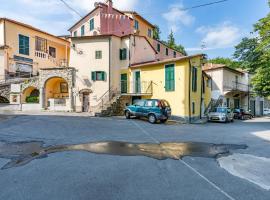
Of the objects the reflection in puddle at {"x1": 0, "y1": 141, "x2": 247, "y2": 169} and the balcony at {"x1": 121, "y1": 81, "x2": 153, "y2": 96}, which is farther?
the balcony at {"x1": 121, "y1": 81, "x2": 153, "y2": 96}

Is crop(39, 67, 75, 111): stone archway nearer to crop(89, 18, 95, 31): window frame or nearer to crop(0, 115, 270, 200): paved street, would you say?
crop(89, 18, 95, 31): window frame

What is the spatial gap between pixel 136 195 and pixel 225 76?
2909cm

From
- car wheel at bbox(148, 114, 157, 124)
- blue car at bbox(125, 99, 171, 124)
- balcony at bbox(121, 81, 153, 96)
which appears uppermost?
balcony at bbox(121, 81, 153, 96)

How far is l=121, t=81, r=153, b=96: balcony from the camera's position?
71.4 feet

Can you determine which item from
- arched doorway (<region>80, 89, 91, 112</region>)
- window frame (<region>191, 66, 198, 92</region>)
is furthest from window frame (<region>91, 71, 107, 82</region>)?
window frame (<region>191, 66, 198, 92</region>)

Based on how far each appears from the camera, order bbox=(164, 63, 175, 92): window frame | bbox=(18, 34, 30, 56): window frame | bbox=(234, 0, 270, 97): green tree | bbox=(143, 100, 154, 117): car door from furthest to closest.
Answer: bbox=(18, 34, 30, 56): window frame, bbox=(164, 63, 175, 92): window frame, bbox=(234, 0, 270, 97): green tree, bbox=(143, 100, 154, 117): car door

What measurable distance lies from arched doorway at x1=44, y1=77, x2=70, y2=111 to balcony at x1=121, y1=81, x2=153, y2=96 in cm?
618

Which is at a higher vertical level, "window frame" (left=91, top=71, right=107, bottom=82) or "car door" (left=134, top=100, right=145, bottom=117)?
"window frame" (left=91, top=71, right=107, bottom=82)

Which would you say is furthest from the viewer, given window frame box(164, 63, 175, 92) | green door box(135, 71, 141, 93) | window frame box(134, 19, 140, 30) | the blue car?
window frame box(134, 19, 140, 30)

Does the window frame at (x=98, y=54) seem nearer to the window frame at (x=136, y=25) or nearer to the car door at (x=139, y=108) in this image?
the car door at (x=139, y=108)

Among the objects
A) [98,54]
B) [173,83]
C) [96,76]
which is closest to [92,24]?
[98,54]

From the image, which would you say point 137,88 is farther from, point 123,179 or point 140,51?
point 123,179

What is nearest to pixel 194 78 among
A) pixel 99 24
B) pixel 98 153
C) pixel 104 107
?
pixel 104 107

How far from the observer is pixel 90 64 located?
22.7 meters
